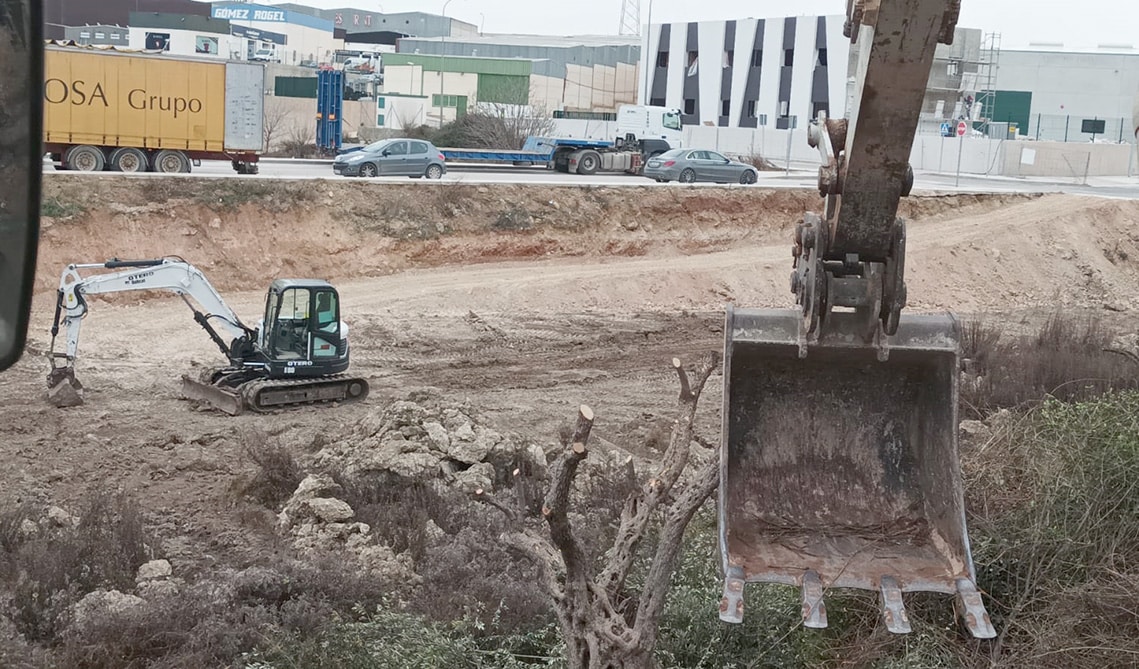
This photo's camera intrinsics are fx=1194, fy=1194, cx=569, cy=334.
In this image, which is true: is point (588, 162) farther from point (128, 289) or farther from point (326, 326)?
point (128, 289)

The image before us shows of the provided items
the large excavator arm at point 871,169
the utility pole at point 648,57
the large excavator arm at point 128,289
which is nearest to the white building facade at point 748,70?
the utility pole at point 648,57

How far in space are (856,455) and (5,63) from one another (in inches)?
224

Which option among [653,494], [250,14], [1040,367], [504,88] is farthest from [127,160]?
[250,14]

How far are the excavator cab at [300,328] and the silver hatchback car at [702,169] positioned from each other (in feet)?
55.0

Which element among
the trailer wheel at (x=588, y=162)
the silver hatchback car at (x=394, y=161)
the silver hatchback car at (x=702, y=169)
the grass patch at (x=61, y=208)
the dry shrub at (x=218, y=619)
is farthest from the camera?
the trailer wheel at (x=588, y=162)

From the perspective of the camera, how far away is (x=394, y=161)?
27.7 m

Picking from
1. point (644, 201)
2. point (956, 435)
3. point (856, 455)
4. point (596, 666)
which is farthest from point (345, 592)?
point (644, 201)

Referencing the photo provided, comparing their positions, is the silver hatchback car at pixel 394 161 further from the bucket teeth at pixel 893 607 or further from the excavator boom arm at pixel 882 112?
the bucket teeth at pixel 893 607

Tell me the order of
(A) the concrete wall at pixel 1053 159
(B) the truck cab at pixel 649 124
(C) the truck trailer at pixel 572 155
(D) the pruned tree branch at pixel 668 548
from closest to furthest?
(D) the pruned tree branch at pixel 668 548 → (C) the truck trailer at pixel 572 155 → (B) the truck cab at pixel 649 124 → (A) the concrete wall at pixel 1053 159

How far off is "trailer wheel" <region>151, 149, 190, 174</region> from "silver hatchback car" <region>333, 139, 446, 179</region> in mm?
3570

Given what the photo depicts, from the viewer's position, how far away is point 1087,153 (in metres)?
44.3

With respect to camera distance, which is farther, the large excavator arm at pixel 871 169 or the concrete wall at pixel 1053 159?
the concrete wall at pixel 1053 159

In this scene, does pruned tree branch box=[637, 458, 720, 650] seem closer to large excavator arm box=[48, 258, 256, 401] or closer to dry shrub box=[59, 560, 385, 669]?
dry shrub box=[59, 560, 385, 669]

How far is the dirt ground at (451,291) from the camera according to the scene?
1426 cm
